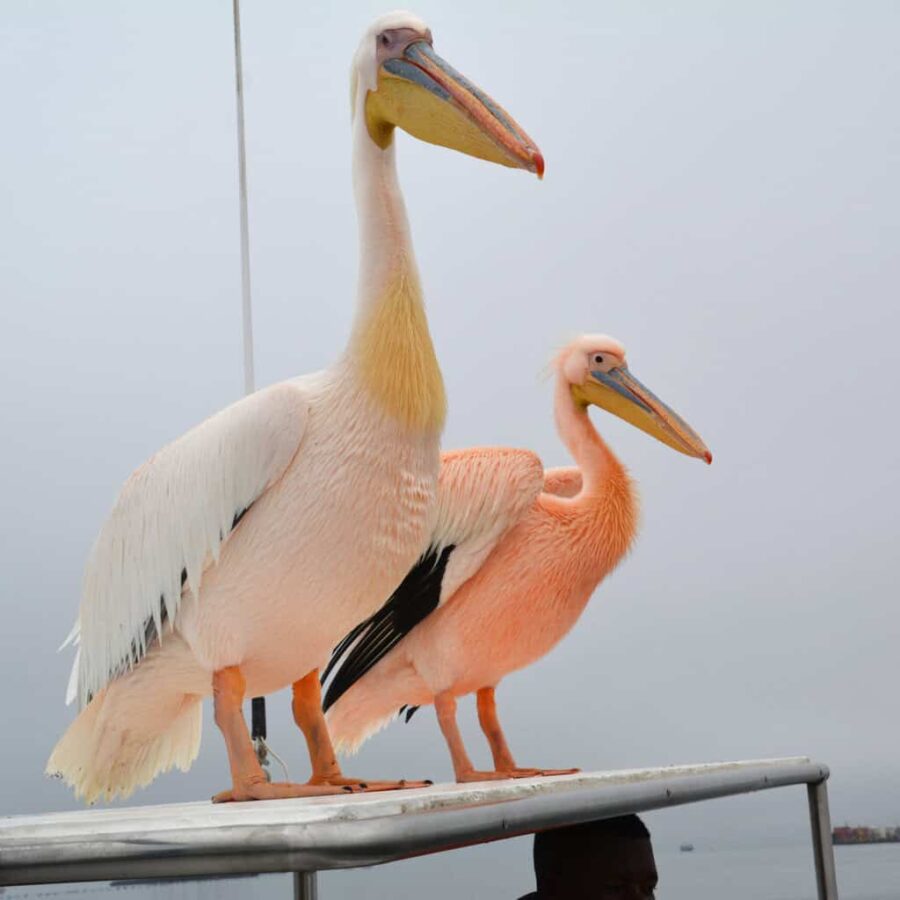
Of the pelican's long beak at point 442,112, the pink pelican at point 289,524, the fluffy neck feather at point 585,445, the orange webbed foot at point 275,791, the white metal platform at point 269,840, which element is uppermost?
the pelican's long beak at point 442,112

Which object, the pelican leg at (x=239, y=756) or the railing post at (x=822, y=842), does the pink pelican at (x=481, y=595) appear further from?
the railing post at (x=822, y=842)

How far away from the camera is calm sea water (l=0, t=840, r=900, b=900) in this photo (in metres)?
0.79

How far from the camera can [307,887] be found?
0.76 meters

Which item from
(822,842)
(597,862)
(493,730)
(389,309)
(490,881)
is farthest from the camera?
(493,730)

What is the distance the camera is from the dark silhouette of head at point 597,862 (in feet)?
3.49

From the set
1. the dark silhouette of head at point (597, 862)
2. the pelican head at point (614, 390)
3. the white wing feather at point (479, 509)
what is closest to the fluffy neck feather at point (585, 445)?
the pelican head at point (614, 390)

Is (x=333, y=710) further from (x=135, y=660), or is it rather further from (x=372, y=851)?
(x=372, y=851)

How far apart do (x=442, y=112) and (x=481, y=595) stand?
44.2 inches

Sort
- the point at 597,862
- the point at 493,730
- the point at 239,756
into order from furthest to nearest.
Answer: the point at 493,730 → the point at 239,756 → the point at 597,862

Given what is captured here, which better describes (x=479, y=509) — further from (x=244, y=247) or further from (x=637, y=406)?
(x=244, y=247)

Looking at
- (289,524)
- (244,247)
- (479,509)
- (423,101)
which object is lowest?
(289,524)

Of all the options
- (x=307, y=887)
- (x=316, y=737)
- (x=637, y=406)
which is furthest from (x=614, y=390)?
(x=307, y=887)

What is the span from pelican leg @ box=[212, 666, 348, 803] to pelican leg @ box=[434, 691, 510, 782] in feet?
2.86

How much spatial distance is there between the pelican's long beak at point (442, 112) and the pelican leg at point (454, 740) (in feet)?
3.89
